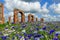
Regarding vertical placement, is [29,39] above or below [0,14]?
above

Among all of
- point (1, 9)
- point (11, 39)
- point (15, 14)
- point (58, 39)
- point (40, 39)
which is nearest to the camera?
point (58, 39)

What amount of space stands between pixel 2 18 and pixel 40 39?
18.1 metres

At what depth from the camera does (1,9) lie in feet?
64.5

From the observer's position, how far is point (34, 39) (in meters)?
3.00

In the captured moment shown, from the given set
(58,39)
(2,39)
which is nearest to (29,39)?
(58,39)

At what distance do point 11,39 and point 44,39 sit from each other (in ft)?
2.20

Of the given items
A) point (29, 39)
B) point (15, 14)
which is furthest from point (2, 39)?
point (15, 14)

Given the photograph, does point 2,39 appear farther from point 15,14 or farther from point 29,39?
point 15,14

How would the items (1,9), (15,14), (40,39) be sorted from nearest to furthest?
(40,39), (15,14), (1,9)

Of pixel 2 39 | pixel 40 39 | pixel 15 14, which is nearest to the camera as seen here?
pixel 40 39

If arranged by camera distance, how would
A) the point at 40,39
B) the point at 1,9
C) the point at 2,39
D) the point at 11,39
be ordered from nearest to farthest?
1. the point at 40,39
2. the point at 11,39
3. the point at 2,39
4. the point at 1,9

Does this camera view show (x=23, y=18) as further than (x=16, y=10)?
Yes

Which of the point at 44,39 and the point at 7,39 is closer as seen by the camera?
the point at 44,39

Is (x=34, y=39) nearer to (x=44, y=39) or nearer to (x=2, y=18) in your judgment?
(x=44, y=39)
